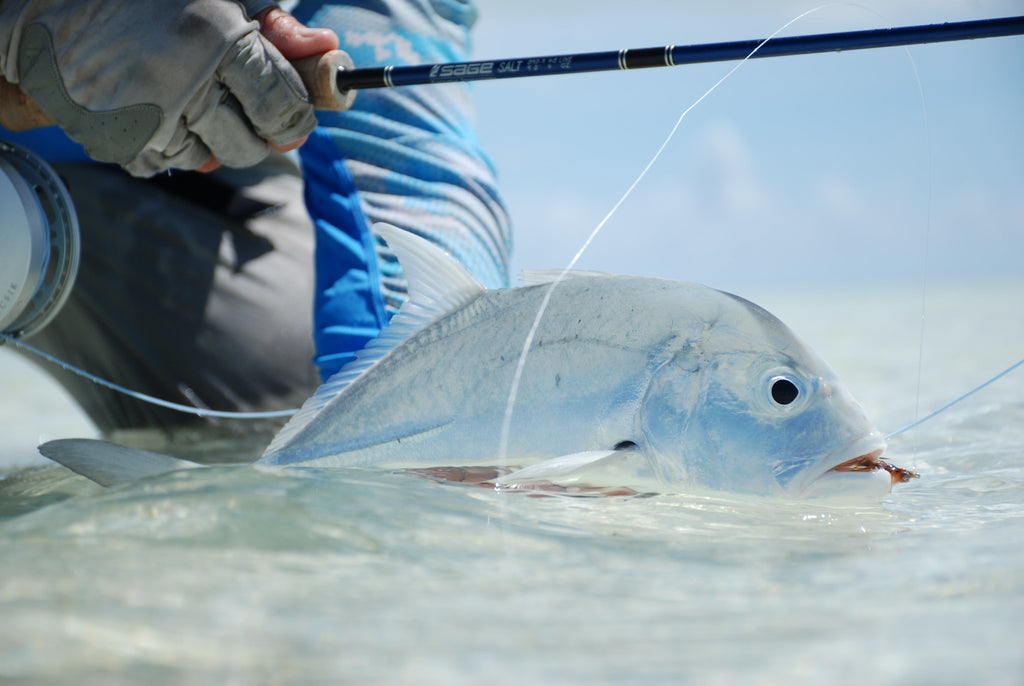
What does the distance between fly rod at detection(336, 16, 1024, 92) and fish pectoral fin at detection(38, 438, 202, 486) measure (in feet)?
3.45

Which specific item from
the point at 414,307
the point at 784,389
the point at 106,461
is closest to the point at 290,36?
the point at 414,307

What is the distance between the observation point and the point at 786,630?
36.7 inches

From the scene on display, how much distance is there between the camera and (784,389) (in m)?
1.48

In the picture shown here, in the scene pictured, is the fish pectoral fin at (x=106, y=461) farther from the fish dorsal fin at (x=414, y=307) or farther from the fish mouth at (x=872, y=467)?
the fish mouth at (x=872, y=467)

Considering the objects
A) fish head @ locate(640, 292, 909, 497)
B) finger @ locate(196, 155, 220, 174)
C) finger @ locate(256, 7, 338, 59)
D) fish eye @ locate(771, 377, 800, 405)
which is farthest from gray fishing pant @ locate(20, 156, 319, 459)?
fish eye @ locate(771, 377, 800, 405)

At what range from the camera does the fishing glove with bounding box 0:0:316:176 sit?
1938 millimetres

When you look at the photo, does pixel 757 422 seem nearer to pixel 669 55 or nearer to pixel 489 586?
pixel 489 586

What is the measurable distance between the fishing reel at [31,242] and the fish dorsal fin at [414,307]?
828mm

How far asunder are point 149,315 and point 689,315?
224cm

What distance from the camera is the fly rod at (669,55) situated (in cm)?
164

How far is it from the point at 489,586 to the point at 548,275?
0.75 meters

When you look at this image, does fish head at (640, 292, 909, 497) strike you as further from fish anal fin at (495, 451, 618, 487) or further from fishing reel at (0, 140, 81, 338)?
fishing reel at (0, 140, 81, 338)

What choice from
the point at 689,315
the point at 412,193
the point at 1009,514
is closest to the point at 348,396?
the point at 689,315

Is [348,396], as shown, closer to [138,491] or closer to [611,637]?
[138,491]
